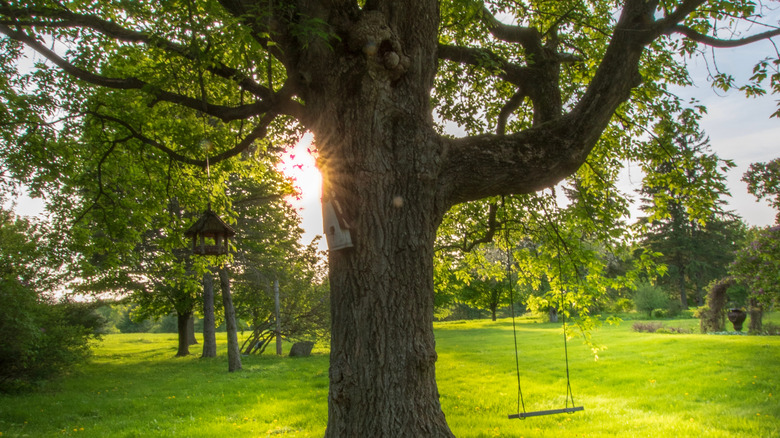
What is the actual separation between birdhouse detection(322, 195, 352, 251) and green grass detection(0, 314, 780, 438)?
422 centimetres

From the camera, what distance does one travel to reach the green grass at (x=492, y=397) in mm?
7223

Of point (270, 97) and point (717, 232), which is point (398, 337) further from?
point (717, 232)

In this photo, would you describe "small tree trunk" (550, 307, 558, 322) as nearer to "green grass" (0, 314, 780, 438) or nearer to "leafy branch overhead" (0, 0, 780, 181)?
"green grass" (0, 314, 780, 438)

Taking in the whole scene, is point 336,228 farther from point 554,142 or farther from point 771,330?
point 771,330

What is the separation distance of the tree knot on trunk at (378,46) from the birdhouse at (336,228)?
4.04ft

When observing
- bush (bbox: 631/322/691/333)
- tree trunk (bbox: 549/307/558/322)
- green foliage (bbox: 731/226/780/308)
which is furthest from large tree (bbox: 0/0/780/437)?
tree trunk (bbox: 549/307/558/322)

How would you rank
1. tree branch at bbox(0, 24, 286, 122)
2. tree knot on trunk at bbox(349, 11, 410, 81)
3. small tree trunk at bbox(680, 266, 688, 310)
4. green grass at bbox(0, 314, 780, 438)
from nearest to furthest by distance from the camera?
1. tree knot on trunk at bbox(349, 11, 410, 81)
2. tree branch at bbox(0, 24, 286, 122)
3. green grass at bbox(0, 314, 780, 438)
4. small tree trunk at bbox(680, 266, 688, 310)

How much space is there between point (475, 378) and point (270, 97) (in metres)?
10.4

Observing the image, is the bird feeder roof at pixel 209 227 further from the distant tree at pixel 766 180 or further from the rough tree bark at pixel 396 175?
the distant tree at pixel 766 180

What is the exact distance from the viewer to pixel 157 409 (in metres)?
9.54

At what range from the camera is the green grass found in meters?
7.22

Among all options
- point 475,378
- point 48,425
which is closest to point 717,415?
point 475,378

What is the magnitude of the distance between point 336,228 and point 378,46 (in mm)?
1629

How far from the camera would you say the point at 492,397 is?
9.75 m
